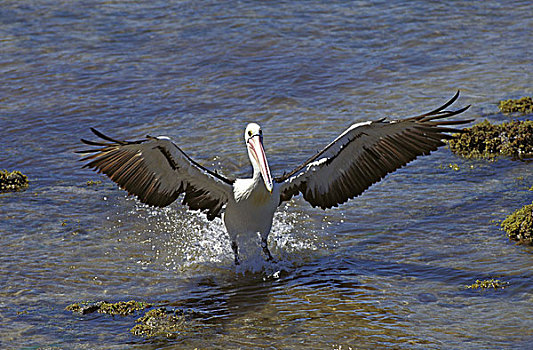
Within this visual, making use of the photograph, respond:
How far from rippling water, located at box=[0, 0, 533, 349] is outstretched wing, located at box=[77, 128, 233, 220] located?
0.68 m

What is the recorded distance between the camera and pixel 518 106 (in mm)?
11555

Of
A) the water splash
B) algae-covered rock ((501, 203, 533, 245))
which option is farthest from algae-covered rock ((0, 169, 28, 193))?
algae-covered rock ((501, 203, 533, 245))

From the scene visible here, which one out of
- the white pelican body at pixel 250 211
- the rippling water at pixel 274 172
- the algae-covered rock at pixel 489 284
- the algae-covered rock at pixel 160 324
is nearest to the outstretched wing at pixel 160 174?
the white pelican body at pixel 250 211

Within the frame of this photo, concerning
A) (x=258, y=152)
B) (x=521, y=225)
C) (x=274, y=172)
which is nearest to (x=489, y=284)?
(x=521, y=225)

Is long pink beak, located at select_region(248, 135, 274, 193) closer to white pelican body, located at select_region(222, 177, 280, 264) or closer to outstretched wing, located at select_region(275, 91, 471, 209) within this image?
white pelican body, located at select_region(222, 177, 280, 264)

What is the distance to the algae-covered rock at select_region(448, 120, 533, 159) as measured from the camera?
10.3 metres

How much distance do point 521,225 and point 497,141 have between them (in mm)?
2613

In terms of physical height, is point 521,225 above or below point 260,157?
below

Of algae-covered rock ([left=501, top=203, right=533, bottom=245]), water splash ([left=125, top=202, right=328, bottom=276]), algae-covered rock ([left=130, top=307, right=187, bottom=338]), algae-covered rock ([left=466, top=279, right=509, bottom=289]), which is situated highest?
water splash ([left=125, top=202, right=328, bottom=276])

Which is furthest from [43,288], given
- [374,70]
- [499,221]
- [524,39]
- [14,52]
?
[524,39]

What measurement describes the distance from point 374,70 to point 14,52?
7209 millimetres

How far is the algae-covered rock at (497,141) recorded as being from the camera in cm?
1030

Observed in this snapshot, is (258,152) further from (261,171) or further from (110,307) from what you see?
(110,307)

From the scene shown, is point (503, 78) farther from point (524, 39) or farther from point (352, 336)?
point (352, 336)
